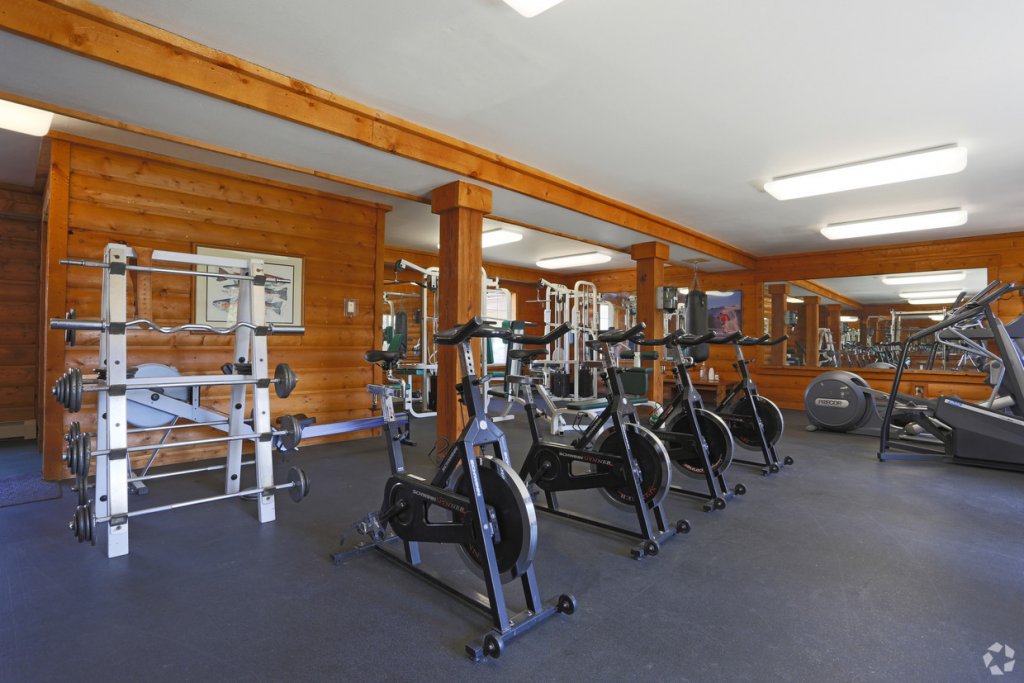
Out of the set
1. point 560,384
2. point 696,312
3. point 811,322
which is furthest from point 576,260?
point 811,322

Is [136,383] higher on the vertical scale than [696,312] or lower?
lower

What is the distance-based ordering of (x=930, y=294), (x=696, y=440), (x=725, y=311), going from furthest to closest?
(x=725, y=311)
(x=930, y=294)
(x=696, y=440)

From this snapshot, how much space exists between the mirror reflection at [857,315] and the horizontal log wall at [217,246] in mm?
6849

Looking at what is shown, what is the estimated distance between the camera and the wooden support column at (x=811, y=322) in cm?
859

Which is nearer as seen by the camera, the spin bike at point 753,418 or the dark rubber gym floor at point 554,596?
the dark rubber gym floor at point 554,596

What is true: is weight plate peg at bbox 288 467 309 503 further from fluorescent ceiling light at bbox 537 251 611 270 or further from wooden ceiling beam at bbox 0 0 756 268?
fluorescent ceiling light at bbox 537 251 611 270

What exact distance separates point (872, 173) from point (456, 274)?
11.8ft

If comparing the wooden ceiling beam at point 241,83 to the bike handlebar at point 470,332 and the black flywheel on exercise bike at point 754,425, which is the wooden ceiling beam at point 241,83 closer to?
the bike handlebar at point 470,332

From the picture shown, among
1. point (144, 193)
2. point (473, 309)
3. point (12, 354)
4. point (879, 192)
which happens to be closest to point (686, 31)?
point (473, 309)

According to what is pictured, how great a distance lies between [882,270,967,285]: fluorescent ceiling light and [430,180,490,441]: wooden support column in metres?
6.93

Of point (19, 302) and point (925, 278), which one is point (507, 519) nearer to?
point (19, 302)

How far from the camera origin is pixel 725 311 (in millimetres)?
9375

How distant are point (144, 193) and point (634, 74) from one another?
3956 millimetres

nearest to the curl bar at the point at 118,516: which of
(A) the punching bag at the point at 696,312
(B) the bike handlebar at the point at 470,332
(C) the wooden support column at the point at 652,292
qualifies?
(B) the bike handlebar at the point at 470,332
